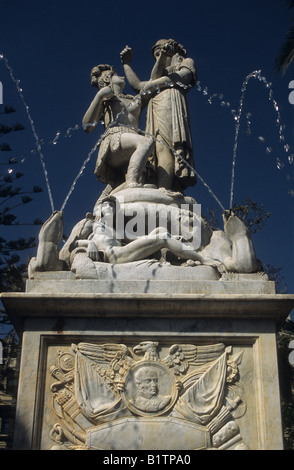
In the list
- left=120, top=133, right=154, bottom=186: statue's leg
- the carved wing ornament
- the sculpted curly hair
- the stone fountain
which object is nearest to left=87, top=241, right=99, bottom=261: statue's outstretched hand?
the stone fountain

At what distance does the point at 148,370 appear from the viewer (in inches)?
221

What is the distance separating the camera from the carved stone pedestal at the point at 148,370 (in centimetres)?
538

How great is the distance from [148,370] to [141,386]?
0.16 metres

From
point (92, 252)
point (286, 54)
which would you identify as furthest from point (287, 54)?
point (92, 252)

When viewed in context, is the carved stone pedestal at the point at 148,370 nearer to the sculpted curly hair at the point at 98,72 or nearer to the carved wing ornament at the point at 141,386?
the carved wing ornament at the point at 141,386

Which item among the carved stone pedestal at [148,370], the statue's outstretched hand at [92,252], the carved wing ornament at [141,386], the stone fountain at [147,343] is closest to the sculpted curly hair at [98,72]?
the stone fountain at [147,343]

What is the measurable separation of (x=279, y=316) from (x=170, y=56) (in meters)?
4.77

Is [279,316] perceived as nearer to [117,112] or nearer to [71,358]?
[71,358]

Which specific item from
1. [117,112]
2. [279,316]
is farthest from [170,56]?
[279,316]

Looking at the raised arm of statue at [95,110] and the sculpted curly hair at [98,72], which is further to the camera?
the sculpted curly hair at [98,72]

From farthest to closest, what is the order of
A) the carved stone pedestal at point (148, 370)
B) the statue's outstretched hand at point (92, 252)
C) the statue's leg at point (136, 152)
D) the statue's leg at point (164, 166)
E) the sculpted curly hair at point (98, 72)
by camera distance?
the sculpted curly hair at point (98, 72), the statue's leg at point (164, 166), the statue's leg at point (136, 152), the statue's outstretched hand at point (92, 252), the carved stone pedestal at point (148, 370)

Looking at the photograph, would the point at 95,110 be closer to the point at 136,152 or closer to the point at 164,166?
the point at 136,152

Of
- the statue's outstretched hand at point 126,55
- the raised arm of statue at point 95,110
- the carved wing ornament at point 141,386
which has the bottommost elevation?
the carved wing ornament at point 141,386

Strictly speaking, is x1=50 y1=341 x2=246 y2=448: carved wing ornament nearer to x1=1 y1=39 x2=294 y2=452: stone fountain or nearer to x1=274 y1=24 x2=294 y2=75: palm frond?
x1=1 y1=39 x2=294 y2=452: stone fountain
